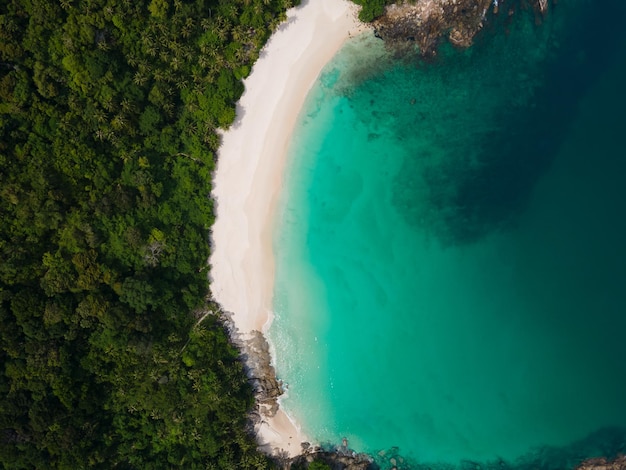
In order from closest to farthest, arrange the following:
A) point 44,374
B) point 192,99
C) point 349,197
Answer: point 44,374
point 192,99
point 349,197

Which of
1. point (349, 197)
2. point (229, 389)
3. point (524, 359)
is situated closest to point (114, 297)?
point (229, 389)

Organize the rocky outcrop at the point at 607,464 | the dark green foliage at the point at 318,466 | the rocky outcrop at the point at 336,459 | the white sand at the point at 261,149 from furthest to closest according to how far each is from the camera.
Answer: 1. the rocky outcrop at the point at 607,464
2. the rocky outcrop at the point at 336,459
3. the dark green foliage at the point at 318,466
4. the white sand at the point at 261,149

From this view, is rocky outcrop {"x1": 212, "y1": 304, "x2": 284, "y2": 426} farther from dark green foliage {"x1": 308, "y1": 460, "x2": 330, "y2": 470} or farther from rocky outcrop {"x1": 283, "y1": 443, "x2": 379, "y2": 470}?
dark green foliage {"x1": 308, "y1": 460, "x2": 330, "y2": 470}

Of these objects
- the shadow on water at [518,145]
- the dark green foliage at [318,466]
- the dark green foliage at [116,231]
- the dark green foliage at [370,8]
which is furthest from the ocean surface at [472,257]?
the dark green foliage at [116,231]

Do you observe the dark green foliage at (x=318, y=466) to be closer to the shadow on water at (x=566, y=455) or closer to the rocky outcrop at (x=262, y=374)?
the rocky outcrop at (x=262, y=374)

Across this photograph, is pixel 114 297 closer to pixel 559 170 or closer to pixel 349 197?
pixel 349 197

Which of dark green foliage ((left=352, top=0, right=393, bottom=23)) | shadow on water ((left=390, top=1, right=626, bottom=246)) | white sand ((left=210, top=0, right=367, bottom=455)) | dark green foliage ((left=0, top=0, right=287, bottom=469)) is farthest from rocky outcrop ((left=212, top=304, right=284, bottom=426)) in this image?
dark green foliage ((left=352, top=0, right=393, bottom=23))

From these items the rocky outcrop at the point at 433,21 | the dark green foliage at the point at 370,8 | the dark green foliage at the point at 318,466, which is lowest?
the dark green foliage at the point at 318,466
